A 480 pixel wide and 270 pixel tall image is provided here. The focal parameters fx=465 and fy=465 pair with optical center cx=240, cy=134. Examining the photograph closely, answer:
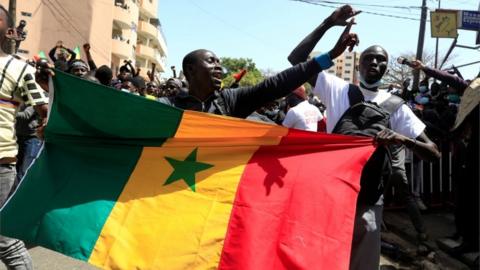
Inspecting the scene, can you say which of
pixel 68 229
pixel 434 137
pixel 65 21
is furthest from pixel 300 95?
pixel 65 21

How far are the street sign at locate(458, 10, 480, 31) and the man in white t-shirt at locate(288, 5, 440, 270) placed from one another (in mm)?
7966

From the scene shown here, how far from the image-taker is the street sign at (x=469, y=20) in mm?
9950

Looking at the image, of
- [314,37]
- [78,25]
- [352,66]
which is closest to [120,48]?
[78,25]

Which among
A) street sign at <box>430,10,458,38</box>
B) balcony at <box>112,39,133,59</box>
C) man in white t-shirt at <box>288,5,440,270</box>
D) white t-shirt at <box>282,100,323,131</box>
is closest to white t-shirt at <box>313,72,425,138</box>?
man in white t-shirt at <box>288,5,440,270</box>

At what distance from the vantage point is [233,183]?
280cm

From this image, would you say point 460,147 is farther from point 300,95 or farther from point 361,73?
point 361,73

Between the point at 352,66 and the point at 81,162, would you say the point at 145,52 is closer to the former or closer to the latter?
the point at 352,66

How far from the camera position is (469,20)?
33.7ft

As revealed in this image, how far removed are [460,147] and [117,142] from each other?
4979 mm

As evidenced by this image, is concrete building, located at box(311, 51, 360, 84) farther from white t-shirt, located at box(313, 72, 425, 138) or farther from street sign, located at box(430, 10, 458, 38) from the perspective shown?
street sign, located at box(430, 10, 458, 38)

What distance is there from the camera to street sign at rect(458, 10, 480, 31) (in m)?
9.95

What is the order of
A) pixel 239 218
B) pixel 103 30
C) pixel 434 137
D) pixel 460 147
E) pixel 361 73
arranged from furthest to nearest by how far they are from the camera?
pixel 103 30
pixel 434 137
pixel 460 147
pixel 361 73
pixel 239 218

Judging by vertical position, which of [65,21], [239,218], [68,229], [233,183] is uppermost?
[65,21]

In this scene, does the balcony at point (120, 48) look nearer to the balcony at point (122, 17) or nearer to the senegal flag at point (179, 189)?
the balcony at point (122, 17)
